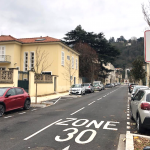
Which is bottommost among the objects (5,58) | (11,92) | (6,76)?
(11,92)

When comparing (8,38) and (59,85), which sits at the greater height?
(8,38)

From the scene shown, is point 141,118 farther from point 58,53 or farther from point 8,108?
point 58,53

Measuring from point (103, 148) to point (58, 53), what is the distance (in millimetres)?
25454

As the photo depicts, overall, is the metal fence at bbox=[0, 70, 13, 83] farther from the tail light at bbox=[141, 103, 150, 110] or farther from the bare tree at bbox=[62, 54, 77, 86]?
the bare tree at bbox=[62, 54, 77, 86]

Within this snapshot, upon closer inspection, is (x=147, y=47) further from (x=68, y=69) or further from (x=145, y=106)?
(x=68, y=69)

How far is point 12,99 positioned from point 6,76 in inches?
298

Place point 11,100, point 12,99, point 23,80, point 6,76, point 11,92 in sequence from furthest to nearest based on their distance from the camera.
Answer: point 23,80, point 6,76, point 11,92, point 12,99, point 11,100

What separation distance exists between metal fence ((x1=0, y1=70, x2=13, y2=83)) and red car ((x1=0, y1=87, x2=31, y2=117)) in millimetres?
6115

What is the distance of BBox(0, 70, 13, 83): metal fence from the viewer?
16631mm

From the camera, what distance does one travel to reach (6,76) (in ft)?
56.0

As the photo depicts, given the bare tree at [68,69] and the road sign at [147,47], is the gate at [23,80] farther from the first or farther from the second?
the road sign at [147,47]

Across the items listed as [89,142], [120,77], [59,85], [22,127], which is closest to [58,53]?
[59,85]

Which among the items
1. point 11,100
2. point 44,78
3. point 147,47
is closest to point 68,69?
point 44,78

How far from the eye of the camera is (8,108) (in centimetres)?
985
